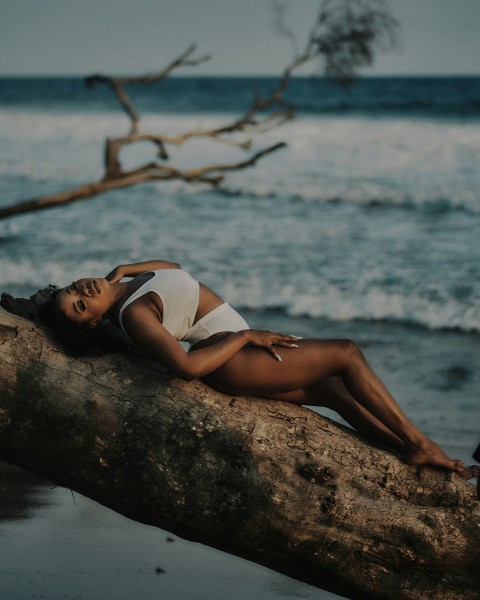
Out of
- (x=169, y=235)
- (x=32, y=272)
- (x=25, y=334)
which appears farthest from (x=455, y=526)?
(x=169, y=235)

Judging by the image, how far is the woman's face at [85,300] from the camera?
3.28 m

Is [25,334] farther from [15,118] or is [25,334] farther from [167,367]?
[15,118]

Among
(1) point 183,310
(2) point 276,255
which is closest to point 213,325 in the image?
(1) point 183,310

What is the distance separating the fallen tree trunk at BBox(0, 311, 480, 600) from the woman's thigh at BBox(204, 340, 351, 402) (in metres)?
0.09

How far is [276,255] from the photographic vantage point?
1331 centimetres

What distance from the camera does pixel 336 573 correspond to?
3.18 meters

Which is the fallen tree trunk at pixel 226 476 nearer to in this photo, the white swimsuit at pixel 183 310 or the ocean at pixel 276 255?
the white swimsuit at pixel 183 310

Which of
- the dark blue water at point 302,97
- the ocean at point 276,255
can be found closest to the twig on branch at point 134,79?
the ocean at point 276,255

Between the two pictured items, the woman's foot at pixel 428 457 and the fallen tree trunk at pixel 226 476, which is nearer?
the fallen tree trunk at pixel 226 476

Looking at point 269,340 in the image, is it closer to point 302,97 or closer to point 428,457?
point 428,457

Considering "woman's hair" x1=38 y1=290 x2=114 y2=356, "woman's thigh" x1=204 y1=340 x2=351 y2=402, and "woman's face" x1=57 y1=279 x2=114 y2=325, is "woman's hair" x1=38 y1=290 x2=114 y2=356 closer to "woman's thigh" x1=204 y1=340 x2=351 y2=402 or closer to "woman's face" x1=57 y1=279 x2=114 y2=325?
"woman's face" x1=57 y1=279 x2=114 y2=325

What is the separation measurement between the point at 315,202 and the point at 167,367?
55.5ft

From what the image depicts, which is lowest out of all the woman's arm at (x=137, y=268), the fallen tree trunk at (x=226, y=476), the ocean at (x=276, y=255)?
the ocean at (x=276, y=255)

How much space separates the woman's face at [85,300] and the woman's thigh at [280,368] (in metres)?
0.47
